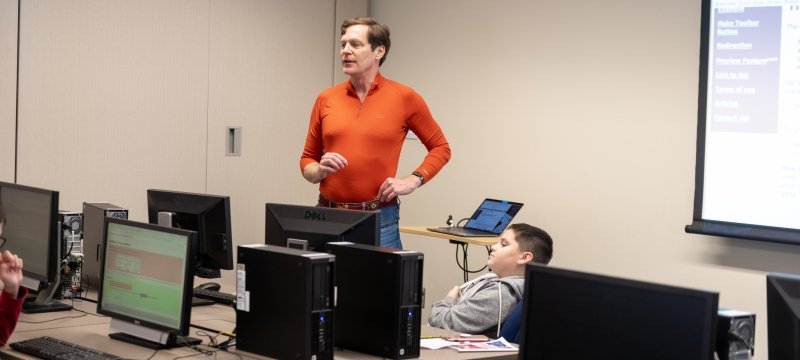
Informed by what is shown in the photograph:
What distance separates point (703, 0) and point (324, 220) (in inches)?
96.4

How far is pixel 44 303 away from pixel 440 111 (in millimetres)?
3153

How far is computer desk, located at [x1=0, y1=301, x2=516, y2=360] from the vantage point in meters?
2.58

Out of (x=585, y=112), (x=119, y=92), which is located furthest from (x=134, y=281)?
(x=585, y=112)

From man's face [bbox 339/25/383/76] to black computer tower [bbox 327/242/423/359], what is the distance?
1.39 meters

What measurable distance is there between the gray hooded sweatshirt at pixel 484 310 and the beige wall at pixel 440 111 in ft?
4.10

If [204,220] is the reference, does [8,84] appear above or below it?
above

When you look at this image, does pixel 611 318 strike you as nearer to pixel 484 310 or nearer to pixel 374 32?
pixel 484 310

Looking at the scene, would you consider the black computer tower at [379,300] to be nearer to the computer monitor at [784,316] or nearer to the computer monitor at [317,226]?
the computer monitor at [317,226]

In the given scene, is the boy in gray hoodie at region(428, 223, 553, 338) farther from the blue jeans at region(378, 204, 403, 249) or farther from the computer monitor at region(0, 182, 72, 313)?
the computer monitor at region(0, 182, 72, 313)

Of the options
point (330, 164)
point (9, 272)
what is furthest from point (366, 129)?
point (9, 272)

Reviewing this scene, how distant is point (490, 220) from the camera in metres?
4.80

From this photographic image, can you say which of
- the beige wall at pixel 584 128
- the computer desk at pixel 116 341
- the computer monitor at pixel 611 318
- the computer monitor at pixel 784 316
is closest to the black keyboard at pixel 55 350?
the computer desk at pixel 116 341

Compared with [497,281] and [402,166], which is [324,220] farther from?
[402,166]

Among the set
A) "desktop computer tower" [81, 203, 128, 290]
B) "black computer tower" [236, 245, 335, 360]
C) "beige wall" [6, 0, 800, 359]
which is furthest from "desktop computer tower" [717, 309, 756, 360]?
"beige wall" [6, 0, 800, 359]
